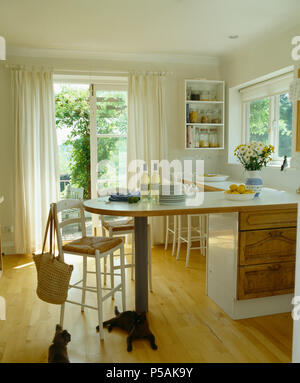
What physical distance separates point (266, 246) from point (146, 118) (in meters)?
2.70

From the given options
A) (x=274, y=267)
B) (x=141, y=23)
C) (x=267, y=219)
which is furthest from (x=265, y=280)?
(x=141, y=23)

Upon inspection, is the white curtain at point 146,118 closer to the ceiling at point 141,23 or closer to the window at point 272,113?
the ceiling at point 141,23

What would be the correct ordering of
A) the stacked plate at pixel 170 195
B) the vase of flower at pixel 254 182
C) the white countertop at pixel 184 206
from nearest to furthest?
the white countertop at pixel 184 206, the stacked plate at pixel 170 195, the vase of flower at pixel 254 182

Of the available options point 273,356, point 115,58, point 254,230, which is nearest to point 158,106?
point 115,58

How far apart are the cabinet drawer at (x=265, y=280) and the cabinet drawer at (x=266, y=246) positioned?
0.17 ft

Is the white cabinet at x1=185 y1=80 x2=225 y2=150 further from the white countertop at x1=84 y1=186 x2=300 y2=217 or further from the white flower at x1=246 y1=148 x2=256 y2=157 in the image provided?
the white countertop at x1=84 y1=186 x2=300 y2=217

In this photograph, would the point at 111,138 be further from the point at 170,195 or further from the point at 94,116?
the point at 170,195

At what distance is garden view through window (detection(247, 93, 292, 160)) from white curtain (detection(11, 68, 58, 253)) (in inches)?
105

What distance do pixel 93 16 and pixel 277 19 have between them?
5.92ft

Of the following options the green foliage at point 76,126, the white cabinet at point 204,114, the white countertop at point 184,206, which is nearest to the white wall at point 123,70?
the white cabinet at point 204,114

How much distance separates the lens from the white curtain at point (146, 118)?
15.3 feet

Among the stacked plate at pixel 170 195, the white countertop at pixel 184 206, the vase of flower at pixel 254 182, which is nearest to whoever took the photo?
the white countertop at pixel 184 206

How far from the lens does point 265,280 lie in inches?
103
